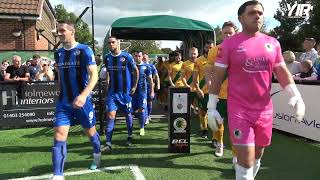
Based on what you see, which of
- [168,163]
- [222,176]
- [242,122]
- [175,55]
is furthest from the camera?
[175,55]

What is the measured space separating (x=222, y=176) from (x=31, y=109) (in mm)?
6109

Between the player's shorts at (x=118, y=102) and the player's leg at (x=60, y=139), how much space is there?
1.97 m

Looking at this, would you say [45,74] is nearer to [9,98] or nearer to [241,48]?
[9,98]

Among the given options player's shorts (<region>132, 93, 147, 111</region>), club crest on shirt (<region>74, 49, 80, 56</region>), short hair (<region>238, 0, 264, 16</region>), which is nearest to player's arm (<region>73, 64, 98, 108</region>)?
club crest on shirt (<region>74, 49, 80, 56</region>)

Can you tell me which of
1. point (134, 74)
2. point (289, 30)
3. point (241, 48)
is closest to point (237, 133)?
point (241, 48)

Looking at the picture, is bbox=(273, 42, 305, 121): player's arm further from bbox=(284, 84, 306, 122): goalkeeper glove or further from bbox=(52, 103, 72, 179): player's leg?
bbox=(52, 103, 72, 179): player's leg

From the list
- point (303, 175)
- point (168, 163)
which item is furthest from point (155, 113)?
point (303, 175)

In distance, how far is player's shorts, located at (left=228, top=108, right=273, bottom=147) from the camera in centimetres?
414

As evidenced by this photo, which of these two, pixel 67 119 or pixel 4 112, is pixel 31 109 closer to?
pixel 4 112

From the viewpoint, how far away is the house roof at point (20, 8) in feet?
56.7

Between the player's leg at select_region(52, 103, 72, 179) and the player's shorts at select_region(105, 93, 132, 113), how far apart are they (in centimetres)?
197

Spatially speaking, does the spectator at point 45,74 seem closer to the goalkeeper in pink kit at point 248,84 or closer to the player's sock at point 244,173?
the goalkeeper in pink kit at point 248,84

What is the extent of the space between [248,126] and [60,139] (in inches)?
97.3

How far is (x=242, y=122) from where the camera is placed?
13.6ft
